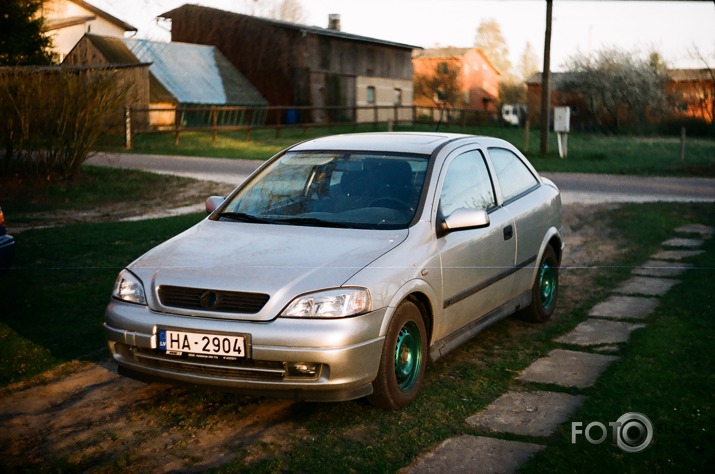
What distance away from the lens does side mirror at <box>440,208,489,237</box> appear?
5355 millimetres

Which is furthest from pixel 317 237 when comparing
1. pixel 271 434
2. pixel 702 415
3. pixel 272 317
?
pixel 702 415

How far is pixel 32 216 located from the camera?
1366 cm

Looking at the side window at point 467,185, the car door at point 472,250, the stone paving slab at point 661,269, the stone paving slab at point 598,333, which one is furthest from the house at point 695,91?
the car door at point 472,250

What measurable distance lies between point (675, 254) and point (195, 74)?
3476 cm

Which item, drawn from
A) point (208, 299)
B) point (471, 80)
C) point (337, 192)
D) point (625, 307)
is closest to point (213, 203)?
point (337, 192)

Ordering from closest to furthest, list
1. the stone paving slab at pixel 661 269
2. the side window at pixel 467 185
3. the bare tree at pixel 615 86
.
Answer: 1. the side window at pixel 467 185
2. the stone paving slab at pixel 661 269
3. the bare tree at pixel 615 86

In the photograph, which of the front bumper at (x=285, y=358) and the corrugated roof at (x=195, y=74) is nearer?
the front bumper at (x=285, y=358)

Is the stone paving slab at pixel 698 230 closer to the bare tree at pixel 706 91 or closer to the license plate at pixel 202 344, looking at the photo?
the license plate at pixel 202 344

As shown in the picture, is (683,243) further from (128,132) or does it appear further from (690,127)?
(690,127)

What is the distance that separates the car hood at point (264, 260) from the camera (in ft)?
14.8

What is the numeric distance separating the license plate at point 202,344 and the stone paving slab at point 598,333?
3057 millimetres

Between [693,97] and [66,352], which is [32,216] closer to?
[66,352]

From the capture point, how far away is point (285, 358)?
14.5 feet

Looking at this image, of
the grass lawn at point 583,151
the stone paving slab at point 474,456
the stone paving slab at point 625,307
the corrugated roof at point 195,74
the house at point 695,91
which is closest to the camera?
the stone paving slab at point 474,456
